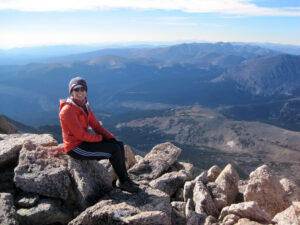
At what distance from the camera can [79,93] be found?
387 inches

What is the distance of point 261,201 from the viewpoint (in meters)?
11.5

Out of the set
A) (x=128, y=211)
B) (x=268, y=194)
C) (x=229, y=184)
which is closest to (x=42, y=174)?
(x=128, y=211)

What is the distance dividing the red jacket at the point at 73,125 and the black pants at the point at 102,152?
0.19m

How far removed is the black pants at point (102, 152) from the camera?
32.0ft

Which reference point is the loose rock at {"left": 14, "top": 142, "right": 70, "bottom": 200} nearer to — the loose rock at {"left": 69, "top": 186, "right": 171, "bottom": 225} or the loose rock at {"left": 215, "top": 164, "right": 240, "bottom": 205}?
the loose rock at {"left": 69, "top": 186, "right": 171, "bottom": 225}

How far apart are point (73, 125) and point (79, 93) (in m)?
1.24

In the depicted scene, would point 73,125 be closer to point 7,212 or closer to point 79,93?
point 79,93

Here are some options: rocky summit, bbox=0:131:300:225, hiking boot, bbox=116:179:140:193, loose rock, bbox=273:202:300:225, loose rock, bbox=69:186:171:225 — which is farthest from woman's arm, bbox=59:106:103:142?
loose rock, bbox=273:202:300:225

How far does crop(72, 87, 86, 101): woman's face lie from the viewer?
32.1ft

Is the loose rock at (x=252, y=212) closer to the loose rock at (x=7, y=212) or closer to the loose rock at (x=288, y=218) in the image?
the loose rock at (x=288, y=218)

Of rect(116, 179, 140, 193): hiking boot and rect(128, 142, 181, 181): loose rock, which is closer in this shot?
rect(116, 179, 140, 193): hiking boot

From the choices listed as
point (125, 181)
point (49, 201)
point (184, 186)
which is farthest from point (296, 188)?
point (49, 201)

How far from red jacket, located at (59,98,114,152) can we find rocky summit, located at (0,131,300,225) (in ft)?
2.74

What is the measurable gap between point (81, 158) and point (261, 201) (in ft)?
26.2
